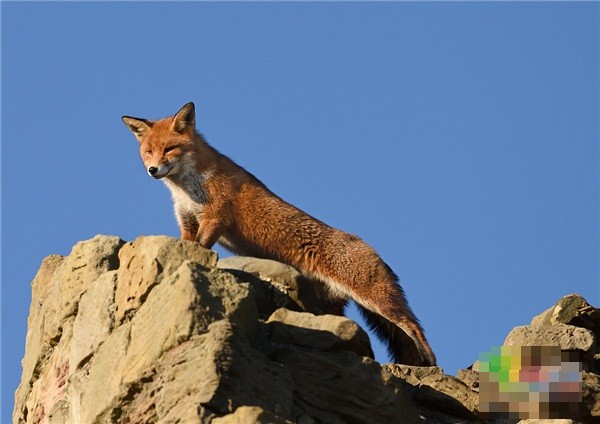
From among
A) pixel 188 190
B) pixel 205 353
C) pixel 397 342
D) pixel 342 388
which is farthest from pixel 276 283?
pixel 188 190

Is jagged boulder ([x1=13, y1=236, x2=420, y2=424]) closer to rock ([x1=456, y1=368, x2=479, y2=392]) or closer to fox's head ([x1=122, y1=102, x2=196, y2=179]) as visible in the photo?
rock ([x1=456, y1=368, x2=479, y2=392])

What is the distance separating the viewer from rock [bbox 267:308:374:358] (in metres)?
11.2

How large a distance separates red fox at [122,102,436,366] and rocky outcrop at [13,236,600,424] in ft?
6.94

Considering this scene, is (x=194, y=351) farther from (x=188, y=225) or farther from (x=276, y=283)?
(x=188, y=225)

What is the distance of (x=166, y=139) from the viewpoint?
16766 millimetres

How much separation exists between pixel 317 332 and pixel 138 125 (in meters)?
7.29

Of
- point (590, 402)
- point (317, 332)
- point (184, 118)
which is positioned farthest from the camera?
point (184, 118)

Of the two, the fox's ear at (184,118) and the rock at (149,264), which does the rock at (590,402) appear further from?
the fox's ear at (184,118)

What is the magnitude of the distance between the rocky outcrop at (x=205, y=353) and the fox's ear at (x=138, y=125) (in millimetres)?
3816

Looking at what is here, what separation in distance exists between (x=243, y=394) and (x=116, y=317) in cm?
277

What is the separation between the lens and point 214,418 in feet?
30.6

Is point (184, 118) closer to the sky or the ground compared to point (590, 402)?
closer to the sky

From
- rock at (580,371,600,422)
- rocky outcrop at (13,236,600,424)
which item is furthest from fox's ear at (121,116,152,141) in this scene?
rock at (580,371,600,422)

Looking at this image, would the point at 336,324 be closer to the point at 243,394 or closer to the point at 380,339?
the point at 243,394
